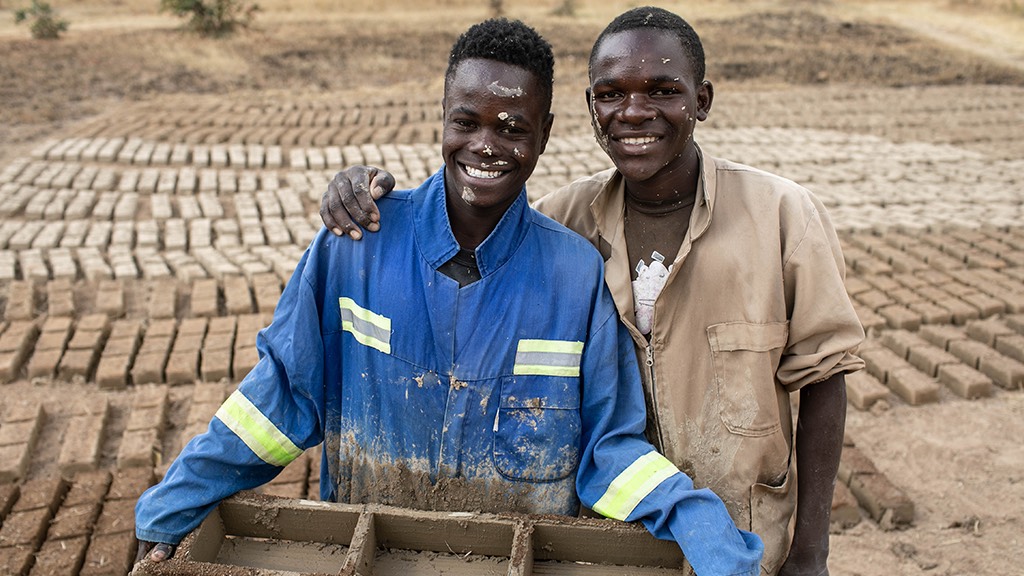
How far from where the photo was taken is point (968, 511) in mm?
3680

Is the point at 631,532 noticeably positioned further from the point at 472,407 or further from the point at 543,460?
the point at 472,407

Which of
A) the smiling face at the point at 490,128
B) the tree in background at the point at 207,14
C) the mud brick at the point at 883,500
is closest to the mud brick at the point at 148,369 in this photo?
the smiling face at the point at 490,128

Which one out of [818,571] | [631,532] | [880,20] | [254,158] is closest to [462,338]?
[631,532]

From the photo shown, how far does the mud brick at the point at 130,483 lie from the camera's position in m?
3.49

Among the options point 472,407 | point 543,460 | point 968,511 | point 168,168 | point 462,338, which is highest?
point 462,338

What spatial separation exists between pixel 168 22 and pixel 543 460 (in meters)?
17.2

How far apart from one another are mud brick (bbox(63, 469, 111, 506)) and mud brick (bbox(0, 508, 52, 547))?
0.11 meters

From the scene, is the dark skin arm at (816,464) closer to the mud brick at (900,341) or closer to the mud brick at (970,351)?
the mud brick at (900,341)

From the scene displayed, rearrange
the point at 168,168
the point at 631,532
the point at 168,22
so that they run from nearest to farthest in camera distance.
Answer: the point at 631,532, the point at 168,168, the point at 168,22

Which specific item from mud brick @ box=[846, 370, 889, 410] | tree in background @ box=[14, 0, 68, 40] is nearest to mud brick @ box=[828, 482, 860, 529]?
mud brick @ box=[846, 370, 889, 410]

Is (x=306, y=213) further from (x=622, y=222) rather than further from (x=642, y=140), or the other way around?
(x=642, y=140)

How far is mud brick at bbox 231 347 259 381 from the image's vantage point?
14.6ft

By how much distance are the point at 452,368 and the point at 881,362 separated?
11.0 ft

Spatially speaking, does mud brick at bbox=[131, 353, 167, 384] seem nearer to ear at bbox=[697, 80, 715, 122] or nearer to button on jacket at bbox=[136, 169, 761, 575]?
button on jacket at bbox=[136, 169, 761, 575]
